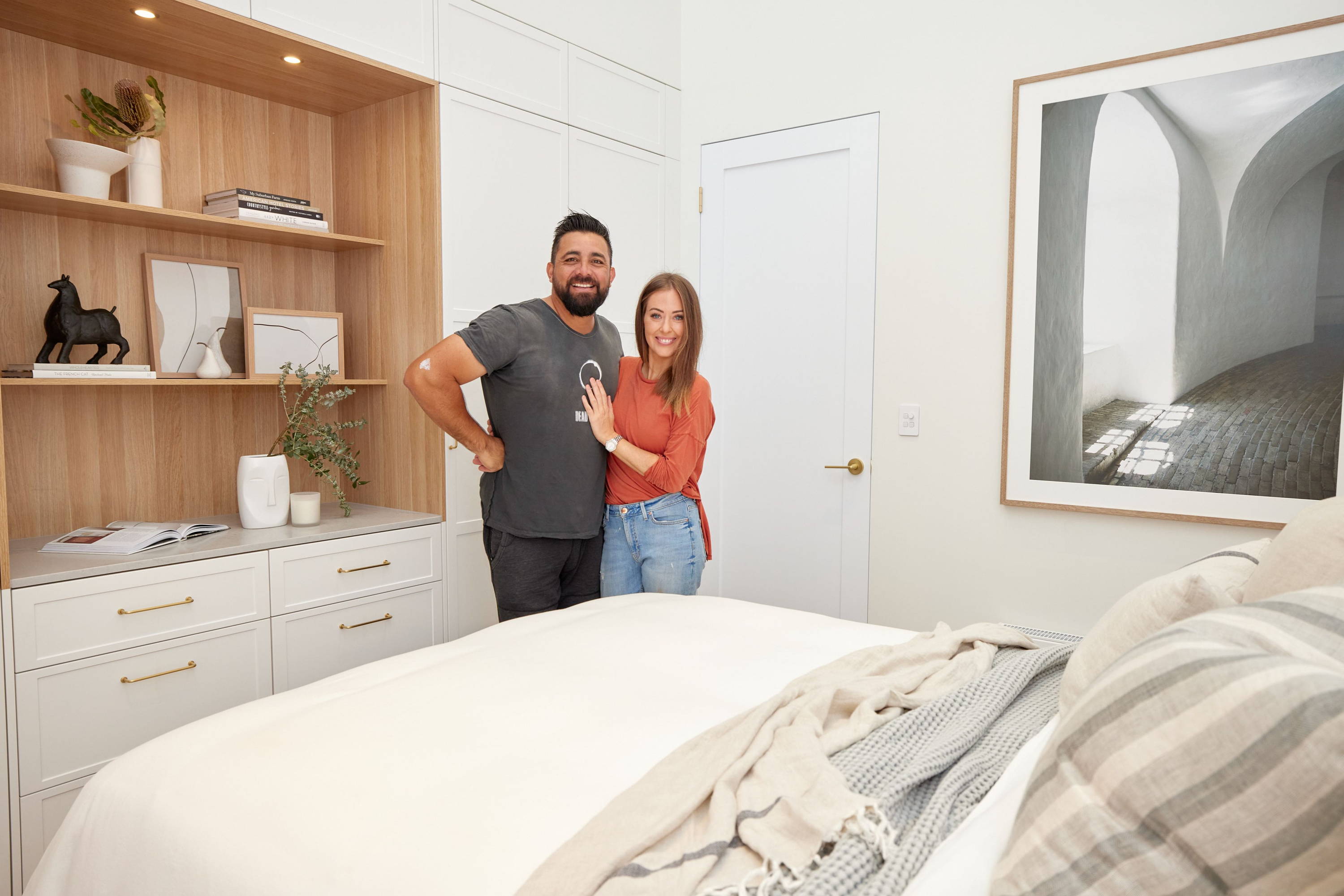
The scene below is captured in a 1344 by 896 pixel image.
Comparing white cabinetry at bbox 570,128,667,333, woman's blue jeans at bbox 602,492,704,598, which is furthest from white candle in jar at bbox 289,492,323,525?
white cabinetry at bbox 570,128,667,333

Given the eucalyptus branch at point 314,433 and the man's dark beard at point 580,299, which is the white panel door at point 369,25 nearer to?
the man's dark beard at point 580,299

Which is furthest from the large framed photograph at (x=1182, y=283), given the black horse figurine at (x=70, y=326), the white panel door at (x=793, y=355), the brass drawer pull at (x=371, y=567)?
the black horse figurine at (x=70, y=326)

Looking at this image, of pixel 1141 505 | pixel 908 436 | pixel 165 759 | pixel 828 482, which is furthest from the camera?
pixel 828 482

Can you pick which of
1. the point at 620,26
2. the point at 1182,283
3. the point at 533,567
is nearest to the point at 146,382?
the point at 533,567

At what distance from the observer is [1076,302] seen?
279 cm

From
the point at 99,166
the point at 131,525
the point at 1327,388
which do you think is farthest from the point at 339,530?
the point at 1327,388

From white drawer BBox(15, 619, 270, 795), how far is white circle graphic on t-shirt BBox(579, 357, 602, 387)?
3.72 feet

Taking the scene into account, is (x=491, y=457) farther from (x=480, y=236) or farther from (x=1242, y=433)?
(x=1242, y=433)

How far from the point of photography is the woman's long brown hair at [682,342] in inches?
94.6

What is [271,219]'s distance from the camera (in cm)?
260

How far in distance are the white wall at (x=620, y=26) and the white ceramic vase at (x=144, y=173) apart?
1181mm

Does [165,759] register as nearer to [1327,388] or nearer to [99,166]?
[99,166]

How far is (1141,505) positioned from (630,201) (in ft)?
7.33

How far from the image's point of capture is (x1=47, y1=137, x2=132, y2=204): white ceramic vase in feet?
7.24
